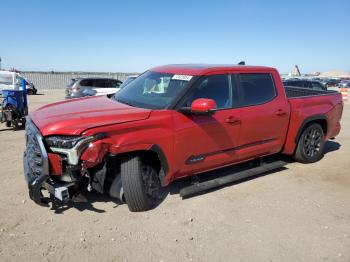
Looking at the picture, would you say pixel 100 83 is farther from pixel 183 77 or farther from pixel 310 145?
pixel 183 77

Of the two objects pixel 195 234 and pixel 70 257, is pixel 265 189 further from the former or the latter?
pixel 70 257

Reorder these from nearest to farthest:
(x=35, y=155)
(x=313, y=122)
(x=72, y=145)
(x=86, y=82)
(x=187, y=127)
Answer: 1. (x=72, y=145)
2. (x=35, y=155)
3. (x=187, y=127)
4. (x=313, y=122)
5. (x=86, y=82)

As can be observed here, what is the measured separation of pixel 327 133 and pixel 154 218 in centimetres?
426

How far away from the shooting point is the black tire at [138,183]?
401cm

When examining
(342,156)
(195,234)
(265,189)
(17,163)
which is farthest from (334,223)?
(17,163)

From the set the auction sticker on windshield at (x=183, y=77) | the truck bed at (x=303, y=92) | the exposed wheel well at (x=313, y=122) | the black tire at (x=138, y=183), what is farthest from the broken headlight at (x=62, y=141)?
the truck bed at (x=303, y=92)

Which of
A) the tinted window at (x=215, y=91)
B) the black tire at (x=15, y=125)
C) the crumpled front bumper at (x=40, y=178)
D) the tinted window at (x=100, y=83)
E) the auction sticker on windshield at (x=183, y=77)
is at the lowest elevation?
the black tire at (x=15, y=125)

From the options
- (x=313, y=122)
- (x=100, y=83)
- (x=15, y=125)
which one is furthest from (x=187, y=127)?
(x=100, y=83)

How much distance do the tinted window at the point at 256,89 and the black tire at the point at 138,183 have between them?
70.3 inches

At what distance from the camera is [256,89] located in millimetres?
5312

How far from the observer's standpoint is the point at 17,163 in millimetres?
6109

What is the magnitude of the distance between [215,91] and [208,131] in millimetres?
619

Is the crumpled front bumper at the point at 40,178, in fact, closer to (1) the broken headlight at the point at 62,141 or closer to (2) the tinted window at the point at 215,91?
(1) the broken headlight at the point at 62,141

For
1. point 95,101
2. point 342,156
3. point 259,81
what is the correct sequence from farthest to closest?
point 342,156 < point 259,81 < point 95,101
